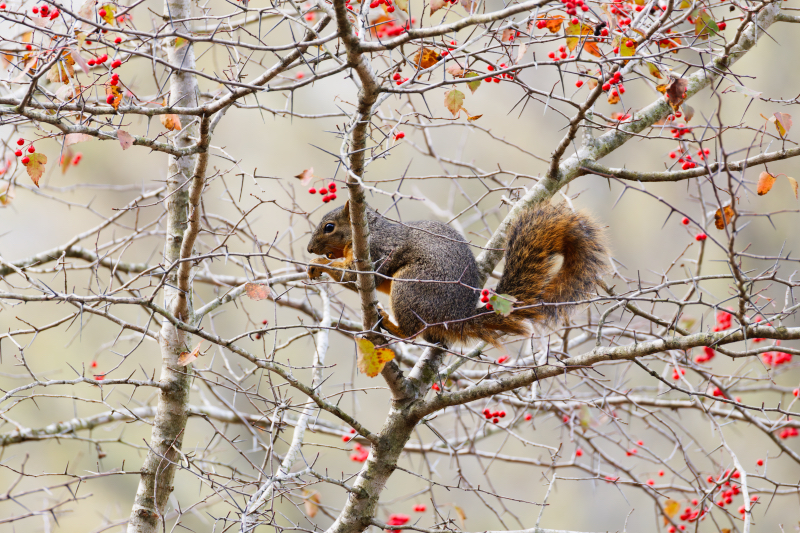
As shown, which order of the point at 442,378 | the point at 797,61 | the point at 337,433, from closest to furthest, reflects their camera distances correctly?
the point at 442,378, the point at 337,433, the point at 797,61

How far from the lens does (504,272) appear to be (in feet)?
9.07

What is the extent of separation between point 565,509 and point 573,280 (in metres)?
7.44

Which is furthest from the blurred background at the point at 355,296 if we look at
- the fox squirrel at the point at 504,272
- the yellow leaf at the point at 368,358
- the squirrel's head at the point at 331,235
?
the yellow leaf at the point at 368,358

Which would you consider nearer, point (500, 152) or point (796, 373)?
point (796, 373)

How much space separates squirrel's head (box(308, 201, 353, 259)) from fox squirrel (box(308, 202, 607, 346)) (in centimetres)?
19

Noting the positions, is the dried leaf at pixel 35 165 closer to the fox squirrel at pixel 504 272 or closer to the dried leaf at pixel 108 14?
the dried leaf at pixel 108 14

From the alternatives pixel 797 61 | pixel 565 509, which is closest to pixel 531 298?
pixel 565 509

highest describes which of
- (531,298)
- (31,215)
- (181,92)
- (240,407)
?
(31,215)

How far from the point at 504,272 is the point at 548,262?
0.20 metres

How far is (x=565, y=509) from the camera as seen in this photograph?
9.05m

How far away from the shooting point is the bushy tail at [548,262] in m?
2.65

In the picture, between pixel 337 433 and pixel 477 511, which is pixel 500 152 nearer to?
pixel 477 511

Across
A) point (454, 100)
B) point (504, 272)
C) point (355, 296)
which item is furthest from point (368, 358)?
point (355, 296)

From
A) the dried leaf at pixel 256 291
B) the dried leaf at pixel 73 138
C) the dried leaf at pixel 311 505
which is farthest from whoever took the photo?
the dried leaf at pixel 311 505
